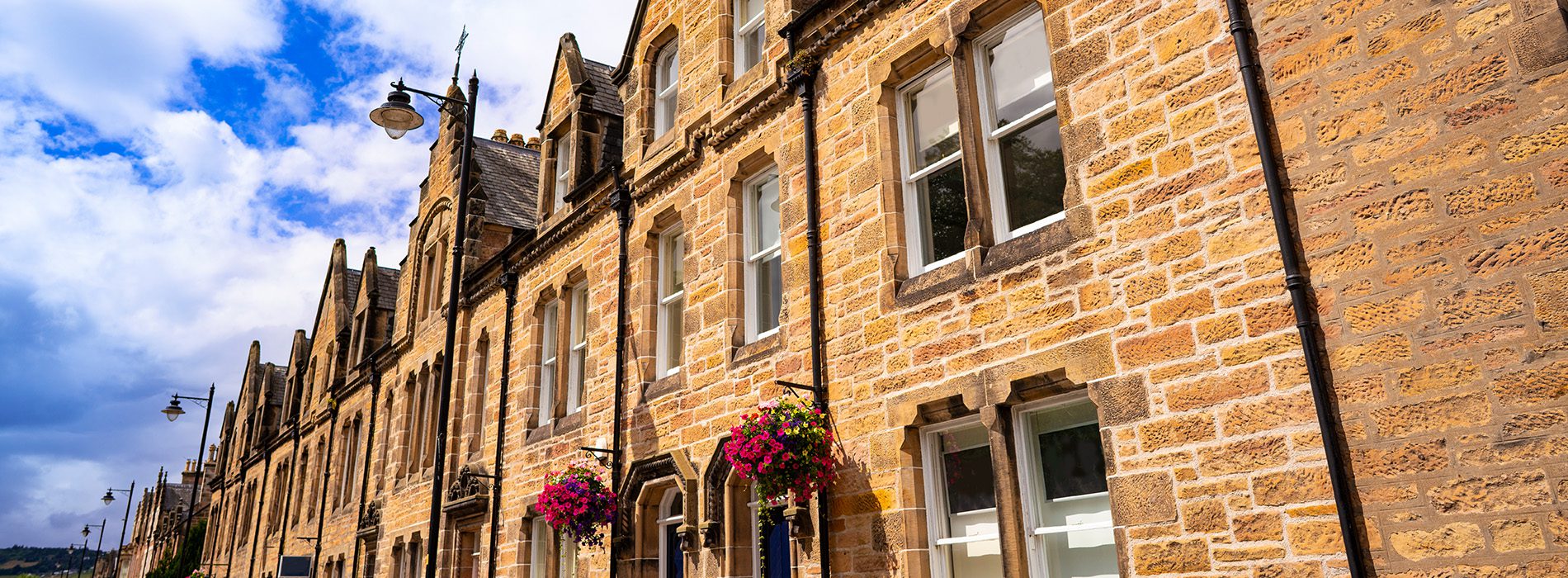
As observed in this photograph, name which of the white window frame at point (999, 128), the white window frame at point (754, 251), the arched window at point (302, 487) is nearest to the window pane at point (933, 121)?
the white window frame at point (999, 128)

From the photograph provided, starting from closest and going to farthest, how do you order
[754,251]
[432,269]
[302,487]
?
1. [754,251]
2. [432,269]
3. [302,487]

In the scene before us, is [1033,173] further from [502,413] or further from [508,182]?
[508,182]

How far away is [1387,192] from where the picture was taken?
570cm

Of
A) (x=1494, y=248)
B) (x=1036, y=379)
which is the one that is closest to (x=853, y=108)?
(x=1036, y=379)

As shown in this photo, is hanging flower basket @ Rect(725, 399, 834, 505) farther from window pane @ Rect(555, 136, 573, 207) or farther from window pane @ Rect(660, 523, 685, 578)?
window pane @ Rect(555, 136, 573, 207)

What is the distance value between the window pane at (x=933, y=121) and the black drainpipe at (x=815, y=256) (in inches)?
43.8

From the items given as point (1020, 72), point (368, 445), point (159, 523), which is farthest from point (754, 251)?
point (159, 523)

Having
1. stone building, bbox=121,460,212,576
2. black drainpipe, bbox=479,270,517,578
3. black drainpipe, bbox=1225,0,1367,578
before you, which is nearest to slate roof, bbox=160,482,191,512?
stone building, bbox=121,460,212,576

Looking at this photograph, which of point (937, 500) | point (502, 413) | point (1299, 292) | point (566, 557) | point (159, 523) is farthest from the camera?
point (159, 523)

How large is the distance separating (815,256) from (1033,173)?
241 centimetres

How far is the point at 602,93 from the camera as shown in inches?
655

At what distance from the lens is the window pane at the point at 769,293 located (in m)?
10.9

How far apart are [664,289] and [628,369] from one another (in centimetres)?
110

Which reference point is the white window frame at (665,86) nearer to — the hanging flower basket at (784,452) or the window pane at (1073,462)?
the hanging flower basket at (784,452)
